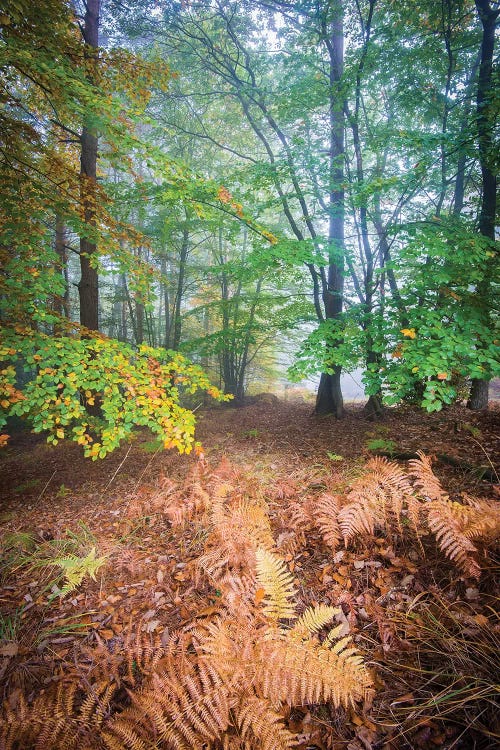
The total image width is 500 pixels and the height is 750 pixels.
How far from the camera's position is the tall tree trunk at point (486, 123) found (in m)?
5.09

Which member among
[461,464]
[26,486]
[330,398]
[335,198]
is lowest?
[26,486]

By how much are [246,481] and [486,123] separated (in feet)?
23.5

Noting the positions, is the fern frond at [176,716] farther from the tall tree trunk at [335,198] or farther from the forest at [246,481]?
the tall tree trunk at [335,198]

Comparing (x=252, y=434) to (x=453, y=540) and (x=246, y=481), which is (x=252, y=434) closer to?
(x=246, y=481)

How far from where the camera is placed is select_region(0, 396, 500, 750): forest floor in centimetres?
164

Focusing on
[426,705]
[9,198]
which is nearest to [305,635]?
[426,705]

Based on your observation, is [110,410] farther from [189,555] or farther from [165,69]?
[165,69]

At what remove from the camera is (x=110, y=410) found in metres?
3.81

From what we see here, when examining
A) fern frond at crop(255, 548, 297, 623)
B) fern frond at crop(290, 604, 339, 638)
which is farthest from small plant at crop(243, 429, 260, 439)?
fern frond at crop(290, 604, 339, 638)

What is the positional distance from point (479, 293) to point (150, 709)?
22.5ft

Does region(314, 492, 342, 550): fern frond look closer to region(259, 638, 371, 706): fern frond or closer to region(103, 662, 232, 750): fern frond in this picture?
region(259, 638, 371, 706): fern frond

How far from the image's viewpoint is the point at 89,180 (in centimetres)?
557

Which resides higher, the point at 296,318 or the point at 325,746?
the point at 296,318

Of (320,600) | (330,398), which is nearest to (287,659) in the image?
(320,600)
